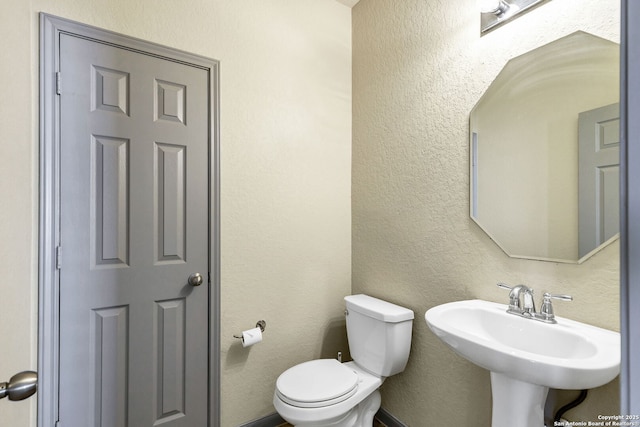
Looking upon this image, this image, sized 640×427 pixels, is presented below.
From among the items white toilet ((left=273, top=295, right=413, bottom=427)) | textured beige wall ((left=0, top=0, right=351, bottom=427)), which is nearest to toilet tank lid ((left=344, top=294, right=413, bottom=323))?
white toilet ((left=273, top=295, right=413, bottom=427))

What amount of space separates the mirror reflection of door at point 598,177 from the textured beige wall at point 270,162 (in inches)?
49.8

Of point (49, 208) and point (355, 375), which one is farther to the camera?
point (355, 375)

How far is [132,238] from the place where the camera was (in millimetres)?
1461

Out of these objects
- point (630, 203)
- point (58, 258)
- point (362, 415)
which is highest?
point (630, 203)

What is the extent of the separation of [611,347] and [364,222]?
1301 millimetres

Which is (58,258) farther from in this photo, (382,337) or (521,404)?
(521,404)

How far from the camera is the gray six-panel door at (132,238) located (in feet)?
4.42

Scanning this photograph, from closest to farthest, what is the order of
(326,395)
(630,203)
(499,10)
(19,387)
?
(630,203)
(19,387)
(499,10)
(326,395)

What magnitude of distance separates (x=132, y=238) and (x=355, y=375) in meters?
1.25

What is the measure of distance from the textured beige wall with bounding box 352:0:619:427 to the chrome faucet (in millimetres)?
63

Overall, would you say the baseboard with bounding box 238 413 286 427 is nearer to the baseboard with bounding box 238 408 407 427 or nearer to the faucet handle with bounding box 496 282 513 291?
the baseboard with bounding box 238 408 407 427

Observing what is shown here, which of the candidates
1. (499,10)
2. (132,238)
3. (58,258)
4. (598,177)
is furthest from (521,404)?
(58,258)

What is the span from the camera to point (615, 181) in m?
1.02

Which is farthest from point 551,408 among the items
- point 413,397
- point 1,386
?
point 1,386
